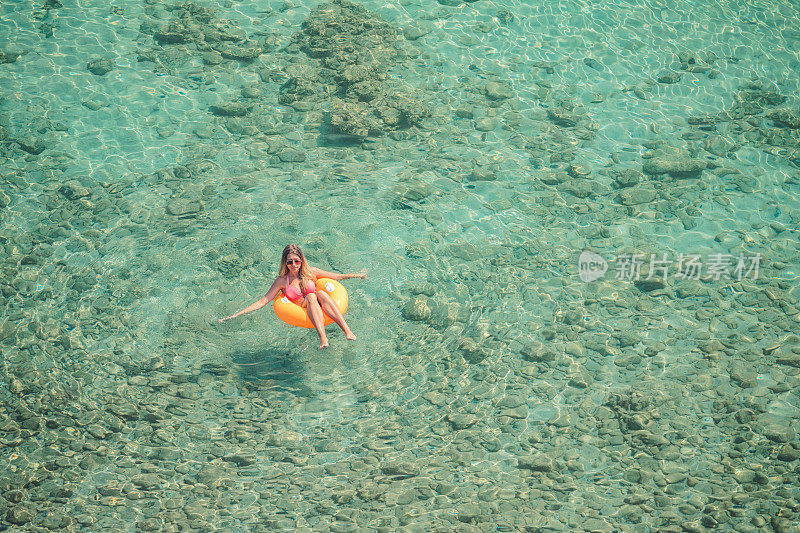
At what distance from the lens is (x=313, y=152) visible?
10.7 metres

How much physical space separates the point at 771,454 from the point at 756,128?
6.91 meters

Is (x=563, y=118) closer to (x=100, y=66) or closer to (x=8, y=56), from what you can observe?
(x=100, y=66)

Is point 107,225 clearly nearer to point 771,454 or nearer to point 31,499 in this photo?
point 31,499

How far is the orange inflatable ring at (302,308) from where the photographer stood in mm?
7633

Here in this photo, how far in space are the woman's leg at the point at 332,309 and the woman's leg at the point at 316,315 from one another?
0.23 feet

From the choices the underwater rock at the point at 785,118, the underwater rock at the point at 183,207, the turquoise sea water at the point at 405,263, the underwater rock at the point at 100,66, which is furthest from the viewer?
the underwater rock at the point at 100,66

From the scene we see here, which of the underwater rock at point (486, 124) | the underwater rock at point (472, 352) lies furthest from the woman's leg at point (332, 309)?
the underwater rock at point (486, 124)

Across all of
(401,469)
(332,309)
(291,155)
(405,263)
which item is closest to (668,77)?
(405,263)

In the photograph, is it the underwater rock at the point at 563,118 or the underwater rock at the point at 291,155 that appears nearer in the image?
the underwater rock at the point at 291,155

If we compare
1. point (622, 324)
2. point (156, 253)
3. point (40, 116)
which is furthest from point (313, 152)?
point (622, 324)

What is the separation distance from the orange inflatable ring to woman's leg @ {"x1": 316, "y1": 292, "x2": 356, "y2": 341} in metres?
0.09

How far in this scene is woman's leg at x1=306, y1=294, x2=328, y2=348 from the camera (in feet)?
24.9

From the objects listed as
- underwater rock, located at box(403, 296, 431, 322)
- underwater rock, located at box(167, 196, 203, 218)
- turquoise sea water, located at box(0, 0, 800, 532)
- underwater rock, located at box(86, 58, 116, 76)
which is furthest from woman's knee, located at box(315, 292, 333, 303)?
underwater rock, located at box(86, 58, 116, 76)

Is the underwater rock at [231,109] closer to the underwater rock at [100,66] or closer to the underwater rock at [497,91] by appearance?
the underwater rock at [100,66]
